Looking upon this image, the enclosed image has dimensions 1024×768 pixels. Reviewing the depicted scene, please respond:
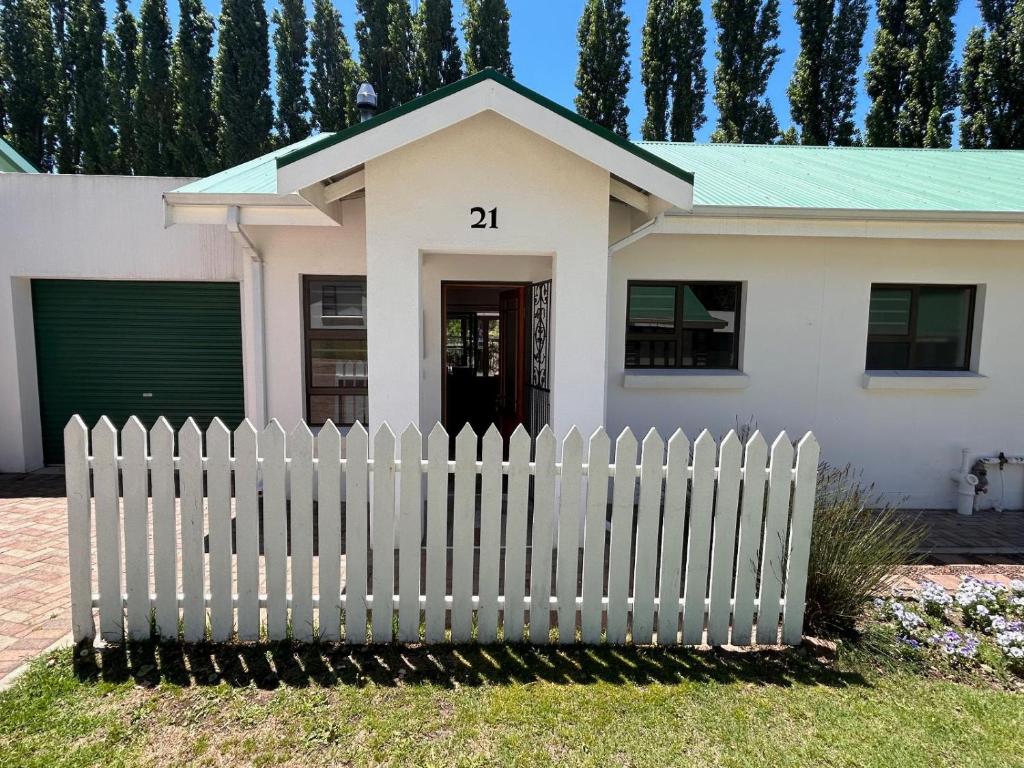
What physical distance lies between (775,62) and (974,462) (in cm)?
1806

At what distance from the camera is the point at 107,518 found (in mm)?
3377

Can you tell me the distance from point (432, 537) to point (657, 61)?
71.4ft

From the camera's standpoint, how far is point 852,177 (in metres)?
7.11

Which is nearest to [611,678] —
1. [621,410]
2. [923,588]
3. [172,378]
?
[923,588]

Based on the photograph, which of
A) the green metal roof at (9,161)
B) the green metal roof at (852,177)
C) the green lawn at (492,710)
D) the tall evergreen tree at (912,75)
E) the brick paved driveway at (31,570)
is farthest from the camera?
the tall evergreen tree at (912,75)

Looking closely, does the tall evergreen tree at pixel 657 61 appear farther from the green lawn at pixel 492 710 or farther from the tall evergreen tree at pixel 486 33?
the green lawn at pixel 492 710

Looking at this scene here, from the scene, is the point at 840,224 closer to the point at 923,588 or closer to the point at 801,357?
the point at 801,357

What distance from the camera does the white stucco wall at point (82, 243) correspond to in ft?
23.9

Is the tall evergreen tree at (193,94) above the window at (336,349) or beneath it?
above

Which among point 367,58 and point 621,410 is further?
point 367,58

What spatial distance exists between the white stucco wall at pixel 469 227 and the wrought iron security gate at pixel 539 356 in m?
0.86

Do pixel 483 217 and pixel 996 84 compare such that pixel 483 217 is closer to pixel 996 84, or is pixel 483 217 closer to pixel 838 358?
pixel 838 358

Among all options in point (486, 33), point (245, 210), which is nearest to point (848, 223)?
point (245, 210)

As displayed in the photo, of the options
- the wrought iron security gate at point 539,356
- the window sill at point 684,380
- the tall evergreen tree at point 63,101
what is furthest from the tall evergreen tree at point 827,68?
the tall evergreen tree at point 63,101
